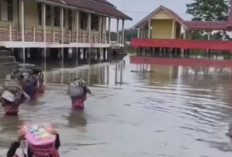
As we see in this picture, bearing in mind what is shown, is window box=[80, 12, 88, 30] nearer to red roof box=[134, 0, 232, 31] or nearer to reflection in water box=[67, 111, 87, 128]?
red roof box=[134, 0, 232, 31]

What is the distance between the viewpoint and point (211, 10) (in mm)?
68438

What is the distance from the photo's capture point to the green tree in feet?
221

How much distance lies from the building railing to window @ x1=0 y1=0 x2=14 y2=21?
4.36ft

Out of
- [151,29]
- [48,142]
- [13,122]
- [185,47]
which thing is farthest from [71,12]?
[48,142]

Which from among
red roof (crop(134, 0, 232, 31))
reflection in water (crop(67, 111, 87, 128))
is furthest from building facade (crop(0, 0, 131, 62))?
reflection in water (crop(67, 111, 87, 128))

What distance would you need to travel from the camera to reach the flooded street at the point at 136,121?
8406 mm

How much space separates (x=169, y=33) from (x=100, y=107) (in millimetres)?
43873

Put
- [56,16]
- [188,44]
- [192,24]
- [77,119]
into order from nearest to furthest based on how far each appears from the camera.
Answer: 1. [77,119]
2. [56,16]
3. [188,44]
4. [192,24]

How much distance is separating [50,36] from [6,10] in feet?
12.9

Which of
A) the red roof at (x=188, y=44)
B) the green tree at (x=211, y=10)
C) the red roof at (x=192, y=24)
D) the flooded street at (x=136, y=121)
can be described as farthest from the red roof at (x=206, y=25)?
the flooded street at (x=136, y=121)

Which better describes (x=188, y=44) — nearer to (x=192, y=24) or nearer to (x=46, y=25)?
(x=192, y=24)

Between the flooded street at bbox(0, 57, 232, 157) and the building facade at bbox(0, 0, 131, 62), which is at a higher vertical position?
the building facade at bbox(0, 0, 131, 62)

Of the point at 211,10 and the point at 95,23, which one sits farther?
the point at 211,10

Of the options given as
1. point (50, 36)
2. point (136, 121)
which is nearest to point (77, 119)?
point (136, 121)
